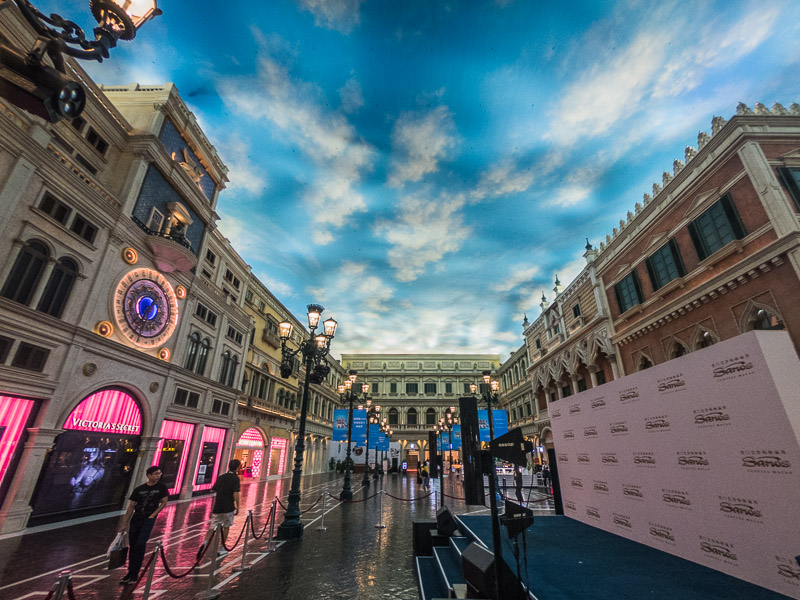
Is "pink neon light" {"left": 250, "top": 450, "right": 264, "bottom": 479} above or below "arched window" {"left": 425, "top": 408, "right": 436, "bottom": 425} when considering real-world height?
below

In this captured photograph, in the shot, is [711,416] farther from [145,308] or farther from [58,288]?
[145,308]

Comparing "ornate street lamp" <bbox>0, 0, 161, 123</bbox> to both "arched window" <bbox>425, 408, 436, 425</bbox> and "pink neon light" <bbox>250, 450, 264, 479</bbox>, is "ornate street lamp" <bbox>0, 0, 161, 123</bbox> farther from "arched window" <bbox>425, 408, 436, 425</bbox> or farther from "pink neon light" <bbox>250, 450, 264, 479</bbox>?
"arched window" <bbox>425, 408, 436, 425</bbox>

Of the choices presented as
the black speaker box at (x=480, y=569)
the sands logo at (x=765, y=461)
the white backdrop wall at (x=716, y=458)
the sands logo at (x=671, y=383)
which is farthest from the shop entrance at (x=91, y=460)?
the sands logo at (x=765, y=461)

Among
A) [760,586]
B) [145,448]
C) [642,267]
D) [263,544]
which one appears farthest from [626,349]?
[145,448]

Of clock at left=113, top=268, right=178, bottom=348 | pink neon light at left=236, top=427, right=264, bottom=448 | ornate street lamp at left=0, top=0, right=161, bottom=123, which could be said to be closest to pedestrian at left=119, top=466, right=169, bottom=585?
ornate street lamp at left=0, top=0, right=161, bottom=123

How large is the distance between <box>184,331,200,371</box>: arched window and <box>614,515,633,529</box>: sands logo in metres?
18.9

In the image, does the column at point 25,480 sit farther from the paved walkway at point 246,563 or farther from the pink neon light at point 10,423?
the paved walkway at point 246,563

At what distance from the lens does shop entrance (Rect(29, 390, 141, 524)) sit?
1065cm

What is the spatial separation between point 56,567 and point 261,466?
71.0ft

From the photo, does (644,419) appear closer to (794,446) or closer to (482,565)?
(794,446)

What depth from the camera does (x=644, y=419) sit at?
6.84 m

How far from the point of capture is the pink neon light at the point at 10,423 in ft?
30.8

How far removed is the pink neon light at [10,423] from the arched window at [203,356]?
8.85 meters

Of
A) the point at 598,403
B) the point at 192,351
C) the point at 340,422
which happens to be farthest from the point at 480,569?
the point at 340,422
